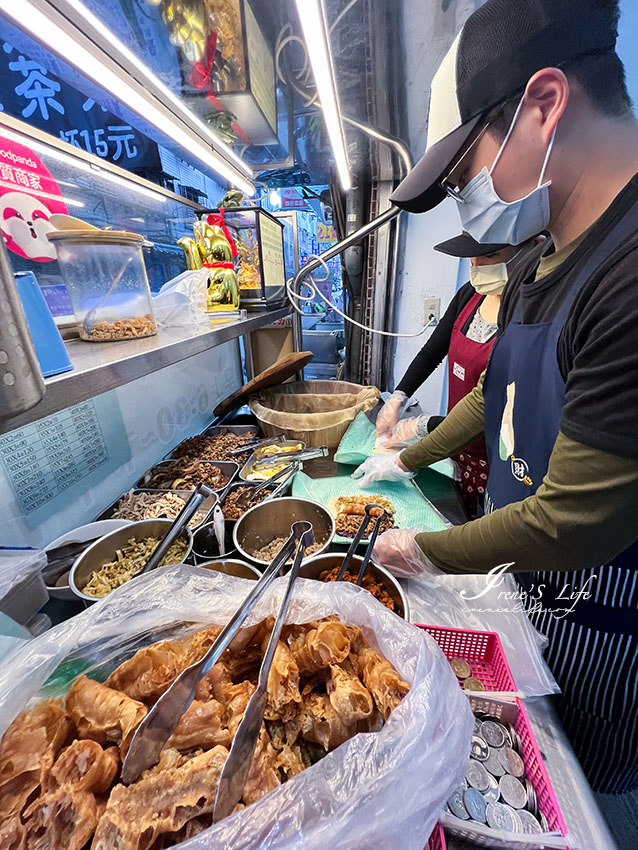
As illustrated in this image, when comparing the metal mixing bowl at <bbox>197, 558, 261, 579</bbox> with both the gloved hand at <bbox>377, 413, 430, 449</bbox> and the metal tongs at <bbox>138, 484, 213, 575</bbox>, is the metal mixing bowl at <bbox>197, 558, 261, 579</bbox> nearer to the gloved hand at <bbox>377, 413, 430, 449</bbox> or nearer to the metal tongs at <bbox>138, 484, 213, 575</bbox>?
the metal tongs at <bbox>138, 484, 213, 575</bbox>

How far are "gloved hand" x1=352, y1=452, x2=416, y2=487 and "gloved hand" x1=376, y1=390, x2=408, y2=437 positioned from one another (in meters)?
0.41

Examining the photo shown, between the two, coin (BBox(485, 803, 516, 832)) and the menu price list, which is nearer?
coin (BBox(485, 803, 516, 832))

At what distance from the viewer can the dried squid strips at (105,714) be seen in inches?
19.7

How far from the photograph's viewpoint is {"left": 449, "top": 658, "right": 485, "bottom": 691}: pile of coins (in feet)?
2.41

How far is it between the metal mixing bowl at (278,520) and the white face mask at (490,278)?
1325mm

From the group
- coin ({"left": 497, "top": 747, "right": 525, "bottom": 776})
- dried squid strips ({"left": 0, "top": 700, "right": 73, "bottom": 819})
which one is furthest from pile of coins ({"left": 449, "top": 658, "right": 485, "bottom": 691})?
dried squid strips ({"left": 0, "top": 700, "right": 73, "bottom": 819})

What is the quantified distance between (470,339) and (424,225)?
5.45 feet

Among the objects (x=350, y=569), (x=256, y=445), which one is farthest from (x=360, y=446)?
(x=350, y=569)

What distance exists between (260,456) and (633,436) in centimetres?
142

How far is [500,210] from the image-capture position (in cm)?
85

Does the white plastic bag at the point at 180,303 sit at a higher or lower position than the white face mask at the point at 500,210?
lower

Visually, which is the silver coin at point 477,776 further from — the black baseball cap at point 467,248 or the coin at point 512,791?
the black baseball cap at point 467,248

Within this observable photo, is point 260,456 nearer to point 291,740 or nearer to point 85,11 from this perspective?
point 291,740

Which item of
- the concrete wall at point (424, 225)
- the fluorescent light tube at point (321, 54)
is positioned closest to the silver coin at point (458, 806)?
the fluorescent light tube at point (321, 54)
